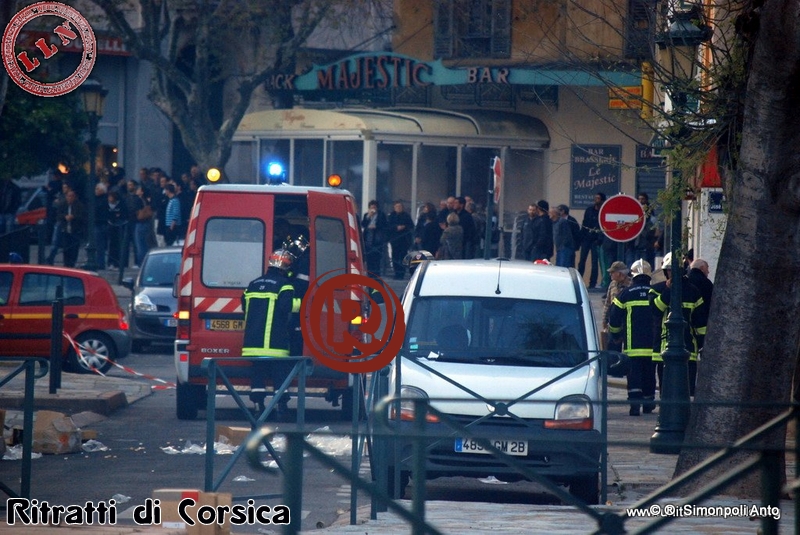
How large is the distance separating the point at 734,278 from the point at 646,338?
18.7 feet

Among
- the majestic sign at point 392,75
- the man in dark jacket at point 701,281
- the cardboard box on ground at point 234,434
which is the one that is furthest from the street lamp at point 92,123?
the cardboard box on ground at point 234,434

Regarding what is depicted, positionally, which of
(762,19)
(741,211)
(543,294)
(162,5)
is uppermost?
(162,5)

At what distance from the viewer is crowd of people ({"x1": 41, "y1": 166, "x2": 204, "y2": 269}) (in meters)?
27.2

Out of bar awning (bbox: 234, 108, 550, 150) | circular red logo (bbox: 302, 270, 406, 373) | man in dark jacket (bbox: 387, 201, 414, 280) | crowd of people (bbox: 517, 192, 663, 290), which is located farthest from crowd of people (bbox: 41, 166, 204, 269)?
circular red logo (bbox: 302, 270, 406, 373)

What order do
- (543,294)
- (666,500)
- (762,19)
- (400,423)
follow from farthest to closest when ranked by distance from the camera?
(543,294)
(400,423)
(762,19)
(666,500)

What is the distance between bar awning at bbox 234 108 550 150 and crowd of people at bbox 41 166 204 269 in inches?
132

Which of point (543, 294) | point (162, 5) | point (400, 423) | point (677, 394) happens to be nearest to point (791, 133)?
point (543, 294)

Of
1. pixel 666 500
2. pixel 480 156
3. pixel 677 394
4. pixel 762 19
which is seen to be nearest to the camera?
pixel 666 500

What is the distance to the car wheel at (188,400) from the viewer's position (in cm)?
1371

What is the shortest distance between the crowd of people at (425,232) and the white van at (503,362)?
50.2 feet

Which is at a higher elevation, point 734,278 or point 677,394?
point 734,278

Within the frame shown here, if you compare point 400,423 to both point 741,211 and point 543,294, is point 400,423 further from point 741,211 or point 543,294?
point 741,211

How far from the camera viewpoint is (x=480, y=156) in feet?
107

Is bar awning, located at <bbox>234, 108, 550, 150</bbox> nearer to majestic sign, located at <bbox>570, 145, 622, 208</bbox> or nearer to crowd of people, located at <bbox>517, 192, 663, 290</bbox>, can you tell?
majestic sign, located at <bbox>570, 145, 622, 208</bbox>
